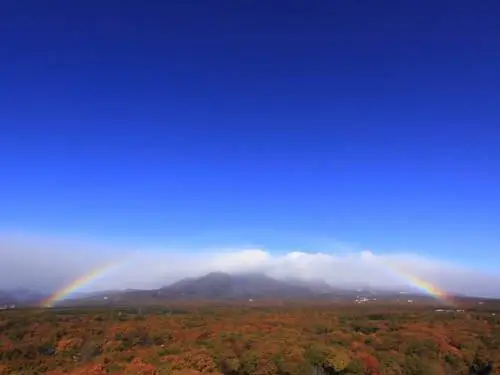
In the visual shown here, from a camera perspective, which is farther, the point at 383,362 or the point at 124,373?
the point at 383,362

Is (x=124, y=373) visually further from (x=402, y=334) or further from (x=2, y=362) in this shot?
(x=402, y=334)

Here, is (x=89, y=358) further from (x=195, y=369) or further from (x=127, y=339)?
(x=195, y=369)

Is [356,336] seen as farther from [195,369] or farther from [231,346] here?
[195,369]

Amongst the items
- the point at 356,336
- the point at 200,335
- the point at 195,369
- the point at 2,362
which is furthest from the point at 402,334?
the point at 2,362

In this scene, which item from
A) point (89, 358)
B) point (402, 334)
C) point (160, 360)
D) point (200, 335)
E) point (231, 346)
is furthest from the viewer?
point (402, 334)

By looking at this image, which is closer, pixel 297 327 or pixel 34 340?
pixel 34 340

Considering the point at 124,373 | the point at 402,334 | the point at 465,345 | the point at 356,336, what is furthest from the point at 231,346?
the point at 465,345

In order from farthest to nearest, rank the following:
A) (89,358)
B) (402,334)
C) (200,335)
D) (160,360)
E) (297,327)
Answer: (297,327), (402,334), (200,335), (89,358), (160,360)

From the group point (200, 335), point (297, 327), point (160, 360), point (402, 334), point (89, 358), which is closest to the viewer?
point (160, 360)

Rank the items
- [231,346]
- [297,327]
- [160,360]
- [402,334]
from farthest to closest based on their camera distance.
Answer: [297,327] < [402,334] < [231,346] < [160,360]
